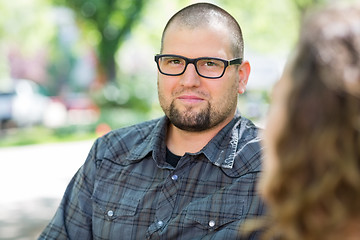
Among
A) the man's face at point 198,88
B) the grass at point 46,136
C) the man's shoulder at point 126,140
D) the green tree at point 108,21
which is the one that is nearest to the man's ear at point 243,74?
the man's face at point 198,88

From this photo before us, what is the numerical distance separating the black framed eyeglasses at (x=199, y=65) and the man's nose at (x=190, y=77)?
0.05 ft

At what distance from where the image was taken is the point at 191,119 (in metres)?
2.55

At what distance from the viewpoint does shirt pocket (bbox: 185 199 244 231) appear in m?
2.29

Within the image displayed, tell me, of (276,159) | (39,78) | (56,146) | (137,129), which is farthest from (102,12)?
(39,78)

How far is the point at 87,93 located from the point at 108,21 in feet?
17.5

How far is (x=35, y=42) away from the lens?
75.9 ft

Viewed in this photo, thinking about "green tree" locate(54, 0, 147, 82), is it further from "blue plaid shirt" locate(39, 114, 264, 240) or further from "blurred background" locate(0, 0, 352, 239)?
"blue plaid shirt" locate(39, 114, 264, 240)

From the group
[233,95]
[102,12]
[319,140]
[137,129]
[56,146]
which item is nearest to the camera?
[319,140]

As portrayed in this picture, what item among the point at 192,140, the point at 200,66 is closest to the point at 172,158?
the point at 192,140

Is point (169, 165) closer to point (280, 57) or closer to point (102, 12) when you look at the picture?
point (102, 12)

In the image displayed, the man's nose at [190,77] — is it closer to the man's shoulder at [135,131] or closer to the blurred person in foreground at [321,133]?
the man's shoulder at [135,131]

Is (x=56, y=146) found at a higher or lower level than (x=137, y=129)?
lower

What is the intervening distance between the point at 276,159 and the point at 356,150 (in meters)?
0.16

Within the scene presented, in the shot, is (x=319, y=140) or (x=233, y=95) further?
(x=233, y=95)
